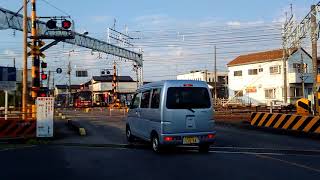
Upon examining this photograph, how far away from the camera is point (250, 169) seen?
928 cm

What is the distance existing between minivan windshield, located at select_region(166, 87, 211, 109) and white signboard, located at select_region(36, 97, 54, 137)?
6.22 meters

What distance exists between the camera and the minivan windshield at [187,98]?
39.3 feet

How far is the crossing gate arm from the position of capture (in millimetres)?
33719

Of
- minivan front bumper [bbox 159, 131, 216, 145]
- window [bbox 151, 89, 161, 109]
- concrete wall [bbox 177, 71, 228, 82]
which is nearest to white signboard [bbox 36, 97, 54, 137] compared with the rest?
window [bbox 151, 89, 161, 109]

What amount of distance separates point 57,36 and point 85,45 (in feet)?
81.9

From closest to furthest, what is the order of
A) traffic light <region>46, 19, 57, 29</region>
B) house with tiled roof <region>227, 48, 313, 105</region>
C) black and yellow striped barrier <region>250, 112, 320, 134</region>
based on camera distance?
black and yellow striped barrier <region>250, 112, 320, 134</region> → traffic light <region>46, 19, 57, 29</region> → house with tiled roof <region>227, 48, 313, 105</region>

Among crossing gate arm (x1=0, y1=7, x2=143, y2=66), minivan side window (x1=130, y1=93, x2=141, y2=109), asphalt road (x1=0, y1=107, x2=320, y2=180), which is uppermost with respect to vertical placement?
crossing gate arm (x1=0, y1=7, x2=143, y2=66)

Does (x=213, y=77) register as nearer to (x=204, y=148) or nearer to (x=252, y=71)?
(x=252, y=71)

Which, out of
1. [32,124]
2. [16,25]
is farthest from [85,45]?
[32,124]

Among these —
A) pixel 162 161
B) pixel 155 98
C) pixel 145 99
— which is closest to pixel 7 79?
pixel 145 99

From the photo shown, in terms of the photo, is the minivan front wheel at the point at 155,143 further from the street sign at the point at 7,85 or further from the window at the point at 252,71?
the window at the point at 252,71

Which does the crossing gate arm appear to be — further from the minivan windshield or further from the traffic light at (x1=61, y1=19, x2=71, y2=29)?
the minivan windshield

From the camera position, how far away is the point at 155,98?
12.5 m

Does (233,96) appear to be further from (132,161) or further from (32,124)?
(132,161)
